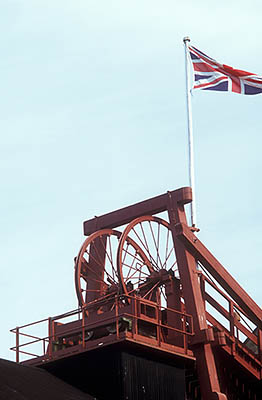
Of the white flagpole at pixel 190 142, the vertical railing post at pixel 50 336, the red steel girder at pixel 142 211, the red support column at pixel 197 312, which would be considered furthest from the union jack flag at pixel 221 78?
the vertical railing post at pixel 50 336

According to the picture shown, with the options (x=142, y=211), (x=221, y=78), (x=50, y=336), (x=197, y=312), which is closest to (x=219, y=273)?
(x=197, y=312)

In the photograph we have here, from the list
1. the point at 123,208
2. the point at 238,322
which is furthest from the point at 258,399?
the point at 123,208

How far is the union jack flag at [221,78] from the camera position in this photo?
142 feet

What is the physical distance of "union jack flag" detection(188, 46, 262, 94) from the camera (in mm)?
43375

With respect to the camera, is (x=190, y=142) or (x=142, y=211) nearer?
(x=142, y=211)

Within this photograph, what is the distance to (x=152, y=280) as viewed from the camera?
127ft

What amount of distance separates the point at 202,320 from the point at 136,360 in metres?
3.31

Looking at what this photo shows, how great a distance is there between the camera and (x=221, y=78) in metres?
43.8

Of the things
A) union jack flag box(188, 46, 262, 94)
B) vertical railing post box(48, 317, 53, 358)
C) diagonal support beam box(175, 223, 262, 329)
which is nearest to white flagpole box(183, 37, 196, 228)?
union jack flag box(188, 46, 262, 94)

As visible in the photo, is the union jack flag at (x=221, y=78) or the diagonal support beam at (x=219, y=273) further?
the union jack flag at (x=221, y=78)

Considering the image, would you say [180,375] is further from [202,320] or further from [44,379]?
[44,379]

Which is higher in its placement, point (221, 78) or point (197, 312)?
point (221, 78)

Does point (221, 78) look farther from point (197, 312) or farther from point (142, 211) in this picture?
point (197, 312)

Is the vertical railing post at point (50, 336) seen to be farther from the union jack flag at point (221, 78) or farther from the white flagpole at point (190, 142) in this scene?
the union jack flag at point (221, 78)
